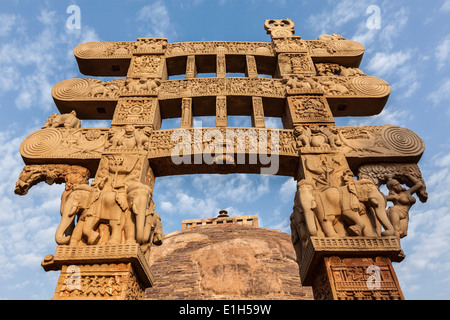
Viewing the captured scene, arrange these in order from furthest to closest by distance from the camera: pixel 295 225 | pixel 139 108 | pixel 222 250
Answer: pixel 222 250 < pixel 139 108 < pixel 295 225

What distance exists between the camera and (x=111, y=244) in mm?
5547

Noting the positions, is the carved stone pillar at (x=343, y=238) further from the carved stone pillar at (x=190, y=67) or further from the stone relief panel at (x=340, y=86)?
the carved stone pillar at (x=190, y=67)

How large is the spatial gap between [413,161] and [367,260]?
3.05m

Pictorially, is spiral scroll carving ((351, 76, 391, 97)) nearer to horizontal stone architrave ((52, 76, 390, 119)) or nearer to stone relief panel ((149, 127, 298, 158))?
horizontal stone architrave ((52, 76, 390, 119))

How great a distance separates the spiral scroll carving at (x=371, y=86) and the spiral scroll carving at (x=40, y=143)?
8154 millimetres

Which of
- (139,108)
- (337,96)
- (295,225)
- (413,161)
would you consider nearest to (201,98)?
(139,108)

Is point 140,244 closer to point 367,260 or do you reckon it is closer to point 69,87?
point 367,260

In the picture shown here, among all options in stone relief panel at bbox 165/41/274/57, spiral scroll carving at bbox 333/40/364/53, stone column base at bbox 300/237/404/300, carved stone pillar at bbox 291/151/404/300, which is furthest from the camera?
stone relief panel at bbox 165/41/274/57

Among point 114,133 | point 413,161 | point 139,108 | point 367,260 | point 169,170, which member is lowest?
point 367,260

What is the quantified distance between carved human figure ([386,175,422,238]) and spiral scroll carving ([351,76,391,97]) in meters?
2.82

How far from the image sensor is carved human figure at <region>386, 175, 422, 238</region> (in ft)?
20.4

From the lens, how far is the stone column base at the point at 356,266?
5.14m

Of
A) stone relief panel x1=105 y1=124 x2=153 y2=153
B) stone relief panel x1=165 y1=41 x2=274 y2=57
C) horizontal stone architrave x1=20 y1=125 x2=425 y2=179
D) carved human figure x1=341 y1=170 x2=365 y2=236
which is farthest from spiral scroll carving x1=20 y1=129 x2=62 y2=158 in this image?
carved human figure x1=341 y1=170 x2=365 y2=236

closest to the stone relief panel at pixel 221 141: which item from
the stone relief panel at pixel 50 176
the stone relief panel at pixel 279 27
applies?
the stone relief panel at pixel 50 176
